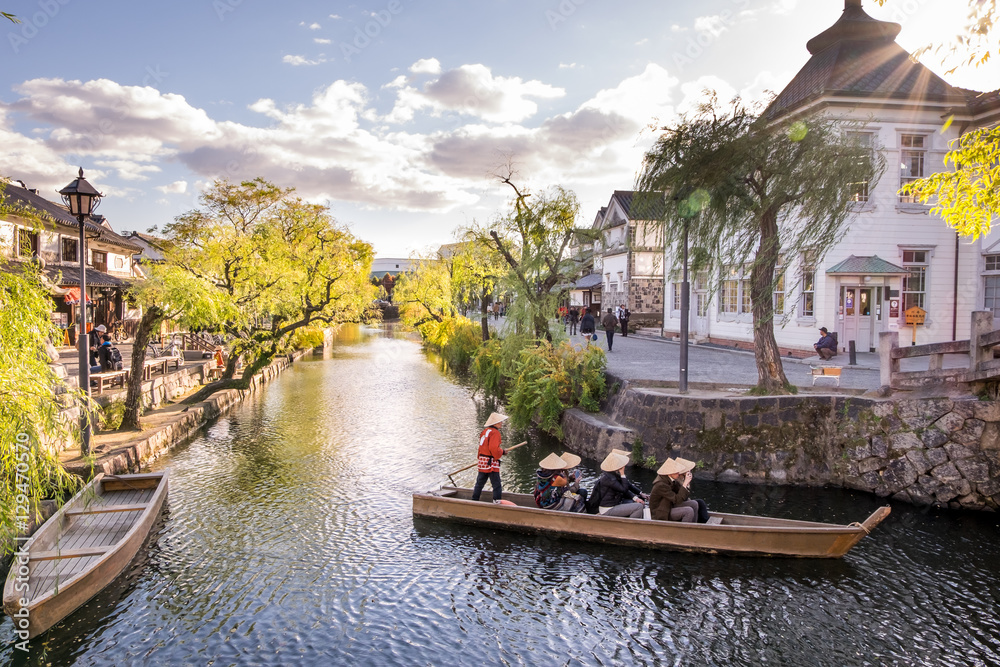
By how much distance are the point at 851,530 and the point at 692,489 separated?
12.7ft

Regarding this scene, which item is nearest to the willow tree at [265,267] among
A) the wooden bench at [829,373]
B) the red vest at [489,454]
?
the red vest at [489,454]

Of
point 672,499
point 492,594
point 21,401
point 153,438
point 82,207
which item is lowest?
point 492,594

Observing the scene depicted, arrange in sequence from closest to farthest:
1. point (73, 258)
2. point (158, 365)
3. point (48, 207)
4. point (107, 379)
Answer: point (107, 379) → point (158, 365) → point (48, 207) → point (73, 258)

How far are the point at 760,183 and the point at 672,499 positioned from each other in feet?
23.3

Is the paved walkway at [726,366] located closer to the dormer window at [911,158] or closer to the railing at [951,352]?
the railing at [951,352]

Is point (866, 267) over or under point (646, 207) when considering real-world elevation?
under

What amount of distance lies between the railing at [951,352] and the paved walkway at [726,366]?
1.69 m

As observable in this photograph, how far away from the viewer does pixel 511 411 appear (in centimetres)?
1686

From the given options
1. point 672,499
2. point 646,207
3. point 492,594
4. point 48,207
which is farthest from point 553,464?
point 48,207

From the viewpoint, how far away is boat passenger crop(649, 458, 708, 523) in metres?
9.16

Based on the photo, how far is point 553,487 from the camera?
33.3 feet

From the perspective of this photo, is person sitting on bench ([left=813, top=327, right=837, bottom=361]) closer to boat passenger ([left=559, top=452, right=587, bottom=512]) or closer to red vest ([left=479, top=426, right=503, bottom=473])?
boat passenger ([left=559, top=452, right=587, bottom=512])

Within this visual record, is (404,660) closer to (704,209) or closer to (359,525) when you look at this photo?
(359,525)

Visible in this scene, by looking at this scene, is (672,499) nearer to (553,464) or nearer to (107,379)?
(553,464)
